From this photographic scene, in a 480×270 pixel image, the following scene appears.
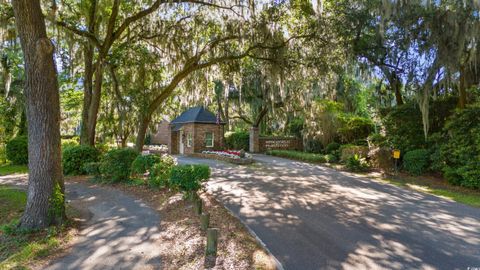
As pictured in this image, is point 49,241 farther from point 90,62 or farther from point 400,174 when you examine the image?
point 400,174

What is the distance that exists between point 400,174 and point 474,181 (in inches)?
127

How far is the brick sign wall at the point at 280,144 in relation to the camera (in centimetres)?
2289

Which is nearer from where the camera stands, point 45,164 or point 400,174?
point 45,164

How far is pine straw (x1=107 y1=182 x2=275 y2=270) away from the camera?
3877 millimetres

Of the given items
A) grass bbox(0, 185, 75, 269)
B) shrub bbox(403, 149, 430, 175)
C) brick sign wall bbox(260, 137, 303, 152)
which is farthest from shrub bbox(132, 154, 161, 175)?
brick sign wall bbox(260, 137, 303, 152)

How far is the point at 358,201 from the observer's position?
7.72 m

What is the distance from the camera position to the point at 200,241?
458 cm

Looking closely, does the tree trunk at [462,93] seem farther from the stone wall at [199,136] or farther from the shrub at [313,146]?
the stone wall at [199,136]

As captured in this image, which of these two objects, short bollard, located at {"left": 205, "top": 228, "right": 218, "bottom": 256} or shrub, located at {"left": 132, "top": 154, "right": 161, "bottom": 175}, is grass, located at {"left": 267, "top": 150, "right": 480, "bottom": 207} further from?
shrub, located at {"left": 132, "top": 154, "right": 161, "bottom": 175}

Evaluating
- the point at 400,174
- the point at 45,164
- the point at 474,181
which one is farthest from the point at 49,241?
the point at 400,174

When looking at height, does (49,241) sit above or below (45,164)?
below

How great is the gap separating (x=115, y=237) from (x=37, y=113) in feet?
8.59

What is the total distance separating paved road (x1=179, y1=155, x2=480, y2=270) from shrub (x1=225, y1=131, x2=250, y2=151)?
550 inches

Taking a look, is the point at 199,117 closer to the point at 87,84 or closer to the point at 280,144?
the point at 280,144
